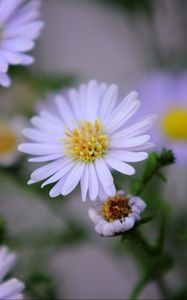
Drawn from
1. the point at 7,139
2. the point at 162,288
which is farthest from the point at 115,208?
the point at 7,139

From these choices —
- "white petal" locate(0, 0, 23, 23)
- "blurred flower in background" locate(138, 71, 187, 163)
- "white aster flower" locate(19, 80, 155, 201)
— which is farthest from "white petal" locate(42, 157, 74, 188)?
"blurred flower in background" locate(138, 71, 187, 163)

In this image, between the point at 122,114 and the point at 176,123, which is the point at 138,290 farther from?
the point at 176,123

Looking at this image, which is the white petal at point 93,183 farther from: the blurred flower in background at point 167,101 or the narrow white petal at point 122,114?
the blurred flower in background at point 167,101

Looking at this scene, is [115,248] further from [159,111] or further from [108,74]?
[108,74]

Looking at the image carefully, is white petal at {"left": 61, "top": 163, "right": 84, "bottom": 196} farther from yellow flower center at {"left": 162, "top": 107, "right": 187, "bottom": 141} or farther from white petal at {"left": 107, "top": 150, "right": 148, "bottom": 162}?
yellow flower center at {"left": 162, "top": 107, "right": 187, "bottom": 141}

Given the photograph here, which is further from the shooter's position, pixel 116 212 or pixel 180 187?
pixel 180 187

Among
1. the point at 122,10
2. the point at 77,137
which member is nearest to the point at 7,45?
the point at 77,137
